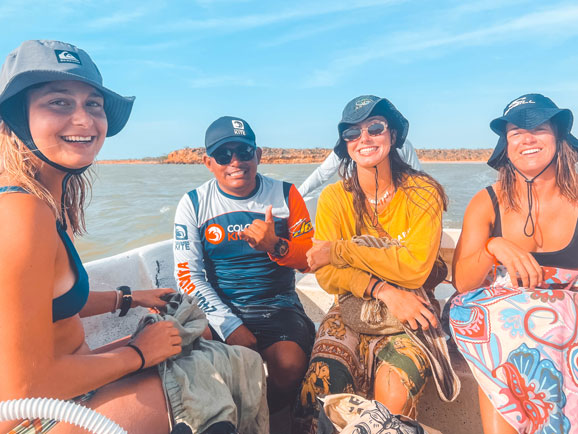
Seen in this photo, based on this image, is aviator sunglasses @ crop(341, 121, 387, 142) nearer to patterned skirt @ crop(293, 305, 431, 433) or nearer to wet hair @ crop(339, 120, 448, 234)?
wet hair @ crop(339, 120, 448, 234)

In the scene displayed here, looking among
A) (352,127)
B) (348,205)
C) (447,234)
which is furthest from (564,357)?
(447,234)

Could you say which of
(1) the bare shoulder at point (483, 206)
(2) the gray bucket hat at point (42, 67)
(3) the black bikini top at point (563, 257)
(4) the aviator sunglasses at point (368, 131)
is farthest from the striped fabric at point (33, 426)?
(3) the black bikini top at point (563, 257)

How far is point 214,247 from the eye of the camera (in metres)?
2.34

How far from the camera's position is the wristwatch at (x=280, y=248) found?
223 centimetres

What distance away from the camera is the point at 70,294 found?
1.27 metres

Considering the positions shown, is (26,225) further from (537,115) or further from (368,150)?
(537,115)

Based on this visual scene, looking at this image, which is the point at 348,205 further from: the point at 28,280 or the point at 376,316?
the point at 28,280

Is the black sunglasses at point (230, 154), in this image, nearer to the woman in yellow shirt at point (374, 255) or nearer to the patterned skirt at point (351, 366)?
the woman in yellow shirt at point (374, 255)

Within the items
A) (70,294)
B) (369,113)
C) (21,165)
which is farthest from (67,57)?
(369,113)

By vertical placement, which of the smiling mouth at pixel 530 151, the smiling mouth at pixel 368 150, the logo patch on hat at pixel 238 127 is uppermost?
the logo patch on hat at pixel 238 127

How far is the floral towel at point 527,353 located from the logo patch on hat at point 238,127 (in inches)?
54.9

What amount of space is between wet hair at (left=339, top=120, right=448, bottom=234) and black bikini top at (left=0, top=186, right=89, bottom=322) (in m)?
1.30

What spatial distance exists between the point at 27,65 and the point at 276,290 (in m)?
1.58

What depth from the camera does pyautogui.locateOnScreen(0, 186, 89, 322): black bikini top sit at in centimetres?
123
